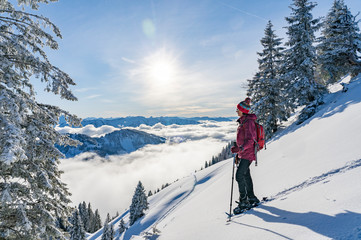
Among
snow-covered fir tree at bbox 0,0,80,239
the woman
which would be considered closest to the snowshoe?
the woman

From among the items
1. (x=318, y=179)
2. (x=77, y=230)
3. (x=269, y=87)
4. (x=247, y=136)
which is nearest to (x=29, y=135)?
(x=247, y=136)

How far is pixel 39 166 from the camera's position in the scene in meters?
5.25

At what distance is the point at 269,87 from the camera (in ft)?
74.8

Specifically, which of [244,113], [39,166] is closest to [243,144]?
[244,113]

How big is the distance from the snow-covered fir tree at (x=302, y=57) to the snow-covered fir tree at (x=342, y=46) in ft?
4.97

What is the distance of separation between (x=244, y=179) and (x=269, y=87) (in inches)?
823

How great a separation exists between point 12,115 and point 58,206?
331cm

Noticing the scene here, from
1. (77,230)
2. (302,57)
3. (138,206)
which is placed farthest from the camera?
(138,206)

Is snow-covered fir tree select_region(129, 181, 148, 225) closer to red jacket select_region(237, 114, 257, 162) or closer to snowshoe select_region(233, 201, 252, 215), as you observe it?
snowshoe select_region(233, 201, 252, 215)

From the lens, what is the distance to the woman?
475 centimetres

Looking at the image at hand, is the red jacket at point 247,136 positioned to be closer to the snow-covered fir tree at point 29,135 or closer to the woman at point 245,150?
the woman at point 245,150

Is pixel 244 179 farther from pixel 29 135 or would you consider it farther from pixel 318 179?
pixel 29 135

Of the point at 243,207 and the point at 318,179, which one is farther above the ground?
the point at 318,179

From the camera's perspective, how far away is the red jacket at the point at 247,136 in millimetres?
4707
